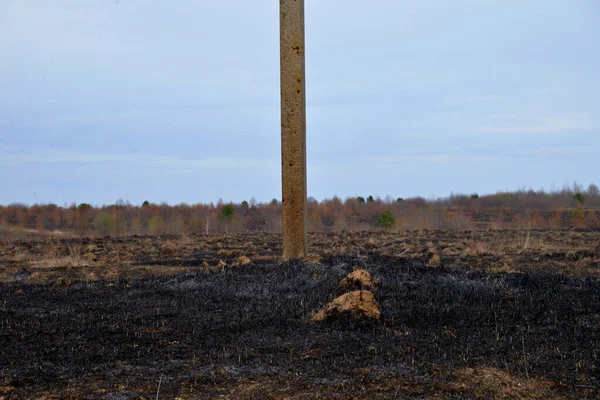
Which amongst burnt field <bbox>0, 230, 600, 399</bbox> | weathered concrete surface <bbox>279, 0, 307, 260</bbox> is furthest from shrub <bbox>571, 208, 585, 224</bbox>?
weathered concrete surface <bbox>279, 0, 307, 260</bbox>

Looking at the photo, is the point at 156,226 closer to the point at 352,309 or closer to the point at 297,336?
the point at 352,309

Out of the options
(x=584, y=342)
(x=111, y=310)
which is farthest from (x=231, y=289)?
(x=584, y=342)

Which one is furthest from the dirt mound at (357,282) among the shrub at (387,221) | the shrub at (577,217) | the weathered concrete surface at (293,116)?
the shrub at (577,217)

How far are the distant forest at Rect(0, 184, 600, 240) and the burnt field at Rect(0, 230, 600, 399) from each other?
16.0 m

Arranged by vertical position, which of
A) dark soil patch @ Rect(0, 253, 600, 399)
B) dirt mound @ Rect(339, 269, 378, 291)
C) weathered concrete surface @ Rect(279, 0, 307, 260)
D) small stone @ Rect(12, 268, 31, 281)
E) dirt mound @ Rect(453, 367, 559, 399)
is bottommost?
dirt mound @ Rect(453, 367, 559, 399)

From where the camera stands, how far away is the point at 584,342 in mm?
4953

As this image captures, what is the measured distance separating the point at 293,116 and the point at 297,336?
5.15 m

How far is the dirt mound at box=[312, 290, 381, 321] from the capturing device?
5.62 metres

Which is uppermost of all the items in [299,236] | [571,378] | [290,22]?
[290,22]

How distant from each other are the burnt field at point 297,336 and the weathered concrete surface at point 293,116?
3.24 feet

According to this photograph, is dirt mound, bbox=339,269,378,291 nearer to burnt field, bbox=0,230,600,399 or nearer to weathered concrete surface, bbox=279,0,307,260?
burnt field, bbox=0,230,600,399

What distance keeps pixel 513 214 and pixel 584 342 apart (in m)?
33.9

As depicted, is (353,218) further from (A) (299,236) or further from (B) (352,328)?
(B) (352,328)

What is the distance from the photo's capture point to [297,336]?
5258 millimetres
